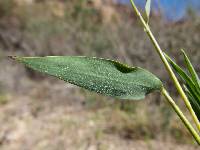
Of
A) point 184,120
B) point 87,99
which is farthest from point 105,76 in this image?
point 87,99

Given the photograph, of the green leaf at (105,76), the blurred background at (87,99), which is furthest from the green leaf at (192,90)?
the blurred background at (87,99)

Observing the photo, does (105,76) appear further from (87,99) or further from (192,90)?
(87,99)

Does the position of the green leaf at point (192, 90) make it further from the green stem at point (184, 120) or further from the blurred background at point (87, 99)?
the blurred background at point (87, 99)

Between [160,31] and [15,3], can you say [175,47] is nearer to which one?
[160,31]

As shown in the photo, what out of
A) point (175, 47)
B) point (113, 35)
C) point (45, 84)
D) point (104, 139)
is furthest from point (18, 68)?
point (104, 139)

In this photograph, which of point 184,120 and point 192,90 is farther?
point 192,90

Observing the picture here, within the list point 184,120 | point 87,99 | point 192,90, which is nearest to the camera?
point 184,120
